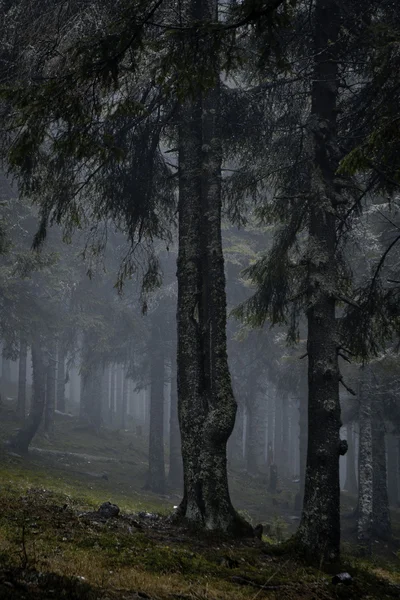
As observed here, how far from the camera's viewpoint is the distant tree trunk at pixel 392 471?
32.2m

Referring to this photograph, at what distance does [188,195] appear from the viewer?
32.5 ft

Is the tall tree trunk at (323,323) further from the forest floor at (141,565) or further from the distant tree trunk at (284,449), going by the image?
the distant tree trunk at (284,449)

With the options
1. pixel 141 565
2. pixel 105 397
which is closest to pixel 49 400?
pixel 141 565

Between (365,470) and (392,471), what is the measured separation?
1581cm

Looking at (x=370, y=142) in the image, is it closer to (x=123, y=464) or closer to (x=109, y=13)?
(x=109, y=13)

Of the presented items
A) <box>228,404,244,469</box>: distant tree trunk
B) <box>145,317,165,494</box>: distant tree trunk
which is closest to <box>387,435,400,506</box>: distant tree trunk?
<box>228,404,244,469</box>: distant tree trunk

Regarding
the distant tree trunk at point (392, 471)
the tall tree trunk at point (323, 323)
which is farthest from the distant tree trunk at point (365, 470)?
the distant tree trunk at point (392, 471)

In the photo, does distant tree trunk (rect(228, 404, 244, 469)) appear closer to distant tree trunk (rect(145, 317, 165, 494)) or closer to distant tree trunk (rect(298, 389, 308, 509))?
distant tree trunk (rect(298, 389, 308, 509))

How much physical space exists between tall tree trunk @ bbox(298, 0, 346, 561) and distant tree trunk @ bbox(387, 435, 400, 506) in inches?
1019

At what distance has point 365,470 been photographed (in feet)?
61.7

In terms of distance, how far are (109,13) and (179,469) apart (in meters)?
26.2

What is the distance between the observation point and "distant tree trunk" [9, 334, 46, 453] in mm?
23750

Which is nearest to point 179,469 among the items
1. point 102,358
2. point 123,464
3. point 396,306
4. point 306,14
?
point 123,464

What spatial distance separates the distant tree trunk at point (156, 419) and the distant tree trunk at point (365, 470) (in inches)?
426
